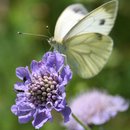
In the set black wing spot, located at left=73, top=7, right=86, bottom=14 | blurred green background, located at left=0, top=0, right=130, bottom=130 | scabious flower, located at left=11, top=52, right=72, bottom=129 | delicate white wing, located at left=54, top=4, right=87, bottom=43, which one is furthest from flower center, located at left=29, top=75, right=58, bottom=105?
blurred green background, located at left=0, top=0, right=130, bottom=130

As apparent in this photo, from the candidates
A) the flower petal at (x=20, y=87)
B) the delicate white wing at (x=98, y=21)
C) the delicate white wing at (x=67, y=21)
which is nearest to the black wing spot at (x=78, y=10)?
the delicate white wing at (x=67, y=21)

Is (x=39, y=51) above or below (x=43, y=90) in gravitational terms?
below

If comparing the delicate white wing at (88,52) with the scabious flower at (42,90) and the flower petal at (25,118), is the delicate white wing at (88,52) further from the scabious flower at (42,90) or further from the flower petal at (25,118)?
the flower petal at (25,118)

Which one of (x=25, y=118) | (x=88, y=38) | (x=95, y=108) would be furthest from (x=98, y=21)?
(x=25, y=118)

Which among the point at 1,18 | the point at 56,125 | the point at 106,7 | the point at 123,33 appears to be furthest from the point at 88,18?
the point at 1,18

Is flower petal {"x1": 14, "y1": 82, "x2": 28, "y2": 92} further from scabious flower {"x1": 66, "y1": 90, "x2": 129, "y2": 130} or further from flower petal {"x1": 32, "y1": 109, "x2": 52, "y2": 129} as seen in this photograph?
scabious flower {"x1": 66, "y1": 90, "x2": 129, "y2": 130}

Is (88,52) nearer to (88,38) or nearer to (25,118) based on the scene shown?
(88,38)

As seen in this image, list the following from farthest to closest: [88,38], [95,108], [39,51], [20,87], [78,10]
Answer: [39,51] → [95,108] → [78,10] → [88,38] → [20,87]

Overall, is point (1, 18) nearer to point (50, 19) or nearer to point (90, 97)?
point (50, 19)
